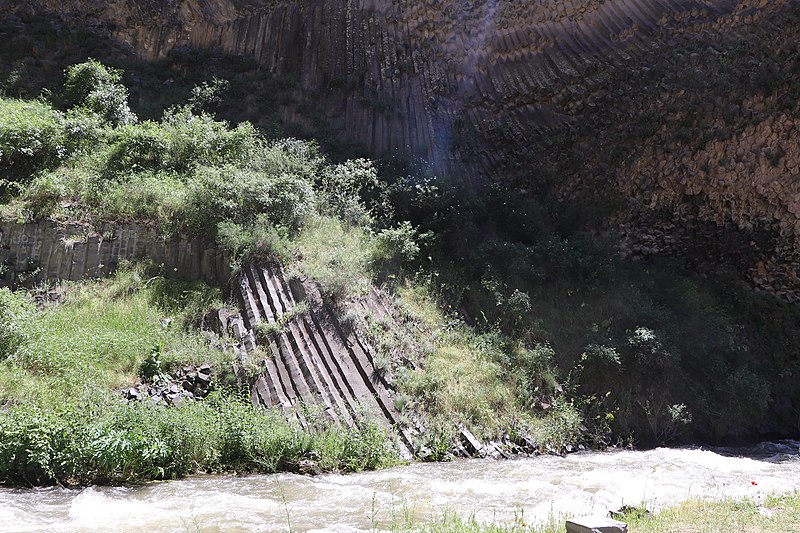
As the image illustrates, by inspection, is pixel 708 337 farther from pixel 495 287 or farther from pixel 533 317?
pixel 495 287

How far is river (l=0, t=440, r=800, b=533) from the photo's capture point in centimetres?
598

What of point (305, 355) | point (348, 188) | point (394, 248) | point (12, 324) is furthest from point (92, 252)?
point (394, 248)

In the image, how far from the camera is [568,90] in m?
16.6

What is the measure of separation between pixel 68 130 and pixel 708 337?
1381 centimetres

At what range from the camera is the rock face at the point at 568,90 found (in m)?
13.6

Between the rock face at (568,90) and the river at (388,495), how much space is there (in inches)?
270

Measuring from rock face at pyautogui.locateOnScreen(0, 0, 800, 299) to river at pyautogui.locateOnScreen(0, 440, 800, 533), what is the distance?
6862mm

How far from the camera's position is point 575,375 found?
1096 cm

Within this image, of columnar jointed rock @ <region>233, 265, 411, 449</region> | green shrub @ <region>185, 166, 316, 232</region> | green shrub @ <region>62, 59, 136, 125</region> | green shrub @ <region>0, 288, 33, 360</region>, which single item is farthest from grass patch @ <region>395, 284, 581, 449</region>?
green shrub @ <region>62, 59, 136, 125</region>

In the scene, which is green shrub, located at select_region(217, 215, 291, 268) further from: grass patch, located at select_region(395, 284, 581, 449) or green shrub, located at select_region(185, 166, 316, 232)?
grass patch, located at select_region(395, 284, 581, 449)

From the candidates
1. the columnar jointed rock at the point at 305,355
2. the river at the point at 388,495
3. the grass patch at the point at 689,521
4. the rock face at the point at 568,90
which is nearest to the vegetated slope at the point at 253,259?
the columnar jointed rock at the point at 305,355

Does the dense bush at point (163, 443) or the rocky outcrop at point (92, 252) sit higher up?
the rocky outcrop at point (92, 252)

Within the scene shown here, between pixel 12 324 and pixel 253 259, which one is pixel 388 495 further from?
pixel 12 324

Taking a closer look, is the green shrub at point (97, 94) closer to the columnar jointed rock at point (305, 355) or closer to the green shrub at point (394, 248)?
the columnar jointed rock at point (305, 355)
